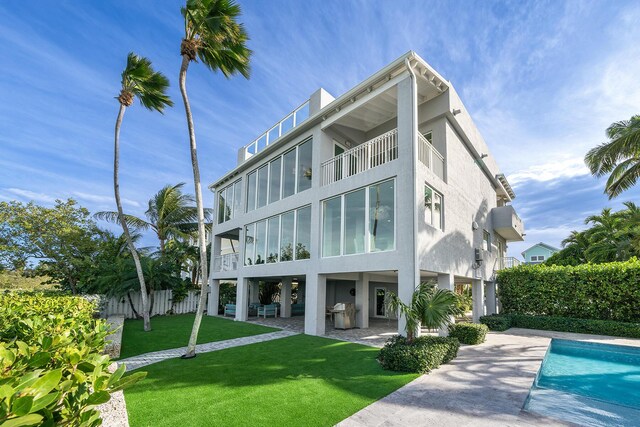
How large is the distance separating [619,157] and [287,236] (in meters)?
15.5

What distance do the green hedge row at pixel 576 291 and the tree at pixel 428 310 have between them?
35.0ft

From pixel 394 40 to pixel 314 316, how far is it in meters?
11.3

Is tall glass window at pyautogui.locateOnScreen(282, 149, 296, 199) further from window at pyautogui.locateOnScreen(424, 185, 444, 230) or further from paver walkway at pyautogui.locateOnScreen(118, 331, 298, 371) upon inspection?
paver walkway at pyautogui.locateOnScreen(118, 331, 298, 371)

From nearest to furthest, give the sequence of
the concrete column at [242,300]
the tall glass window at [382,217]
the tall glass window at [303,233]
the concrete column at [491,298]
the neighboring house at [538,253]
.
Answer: the tall glass window at [382,217]
the tall glass window at [303,233]
the concrete column at [242,300]
the concrete column at [491,298]
the neighboring house at [538,253]

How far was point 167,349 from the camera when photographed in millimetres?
10859

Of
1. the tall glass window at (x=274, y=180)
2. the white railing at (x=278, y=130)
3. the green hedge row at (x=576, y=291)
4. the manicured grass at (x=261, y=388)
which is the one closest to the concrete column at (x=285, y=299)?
the tall glass window at (x=274, y=180)

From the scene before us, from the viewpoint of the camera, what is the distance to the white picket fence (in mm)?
18489

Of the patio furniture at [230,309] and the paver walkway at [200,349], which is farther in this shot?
the patio furniture at [230,309]

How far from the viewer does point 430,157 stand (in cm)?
1268

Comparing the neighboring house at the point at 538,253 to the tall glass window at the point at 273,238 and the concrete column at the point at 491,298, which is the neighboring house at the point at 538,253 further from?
the tall glass window at the point at 273,238

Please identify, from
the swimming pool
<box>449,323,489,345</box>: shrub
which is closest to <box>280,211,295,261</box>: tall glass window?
<box>449,323,489,345</box>: shrub

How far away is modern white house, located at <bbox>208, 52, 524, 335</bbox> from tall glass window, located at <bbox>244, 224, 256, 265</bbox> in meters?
0.10

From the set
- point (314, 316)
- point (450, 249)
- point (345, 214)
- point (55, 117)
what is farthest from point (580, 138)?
point (55, 117)

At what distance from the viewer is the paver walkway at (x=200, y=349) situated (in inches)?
358
